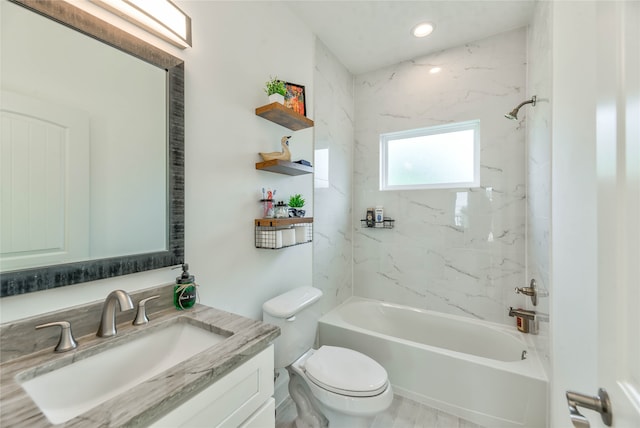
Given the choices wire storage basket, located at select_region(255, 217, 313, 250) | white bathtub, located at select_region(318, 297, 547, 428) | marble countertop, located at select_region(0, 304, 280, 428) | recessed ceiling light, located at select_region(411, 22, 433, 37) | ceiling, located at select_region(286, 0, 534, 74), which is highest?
ceiling, located at select_region(286, 0, 534, 74)

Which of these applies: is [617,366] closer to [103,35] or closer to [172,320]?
[172,320]

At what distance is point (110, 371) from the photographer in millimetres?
821

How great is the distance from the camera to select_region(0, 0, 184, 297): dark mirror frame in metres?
0.78

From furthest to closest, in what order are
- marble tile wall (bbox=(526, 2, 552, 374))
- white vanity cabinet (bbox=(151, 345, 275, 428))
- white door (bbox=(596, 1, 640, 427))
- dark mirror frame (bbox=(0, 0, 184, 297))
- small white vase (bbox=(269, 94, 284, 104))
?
small white vase (bbox=(269, 94, 284, 104))
marble tile wall (bbox=(526, 2, 552, 374))
dark mirror frame (bbox=(0, 0, 184, 297))
white vanity cabinet (bbox=(151, 345, 275, 428))
white door (bbox=(596, 1, 640, 427))

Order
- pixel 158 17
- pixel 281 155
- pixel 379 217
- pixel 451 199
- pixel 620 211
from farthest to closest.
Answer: pixel 379 217, pixel 451 199, pixel 281 155, pixel 158 17, pixel 620 211

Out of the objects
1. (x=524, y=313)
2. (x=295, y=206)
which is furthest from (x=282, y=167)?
(x=524, y=313)

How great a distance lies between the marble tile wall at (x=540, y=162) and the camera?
1.40 metres

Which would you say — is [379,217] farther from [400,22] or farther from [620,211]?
[620,211]

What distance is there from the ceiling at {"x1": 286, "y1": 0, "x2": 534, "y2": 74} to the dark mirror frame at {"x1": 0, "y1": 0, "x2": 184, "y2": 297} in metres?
1.23

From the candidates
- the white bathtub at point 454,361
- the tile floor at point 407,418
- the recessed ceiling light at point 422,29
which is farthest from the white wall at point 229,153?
the recessed ceiling light at point 422,29

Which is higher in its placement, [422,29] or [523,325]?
[422,29]

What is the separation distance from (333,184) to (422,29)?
143 centimetres

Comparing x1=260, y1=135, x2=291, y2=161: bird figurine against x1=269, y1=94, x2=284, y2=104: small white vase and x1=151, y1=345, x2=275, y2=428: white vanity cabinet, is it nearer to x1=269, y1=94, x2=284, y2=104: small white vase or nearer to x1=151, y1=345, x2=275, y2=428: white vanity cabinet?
x1=269, y1=94, x2=284, y2=104: small white vase

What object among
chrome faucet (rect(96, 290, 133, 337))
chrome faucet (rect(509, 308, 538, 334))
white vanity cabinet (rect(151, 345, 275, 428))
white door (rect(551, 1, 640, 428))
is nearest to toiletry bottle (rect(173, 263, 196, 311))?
chrome faucet (rect(96, 290, 133, 337))
